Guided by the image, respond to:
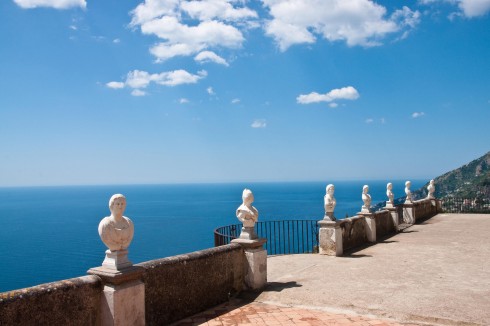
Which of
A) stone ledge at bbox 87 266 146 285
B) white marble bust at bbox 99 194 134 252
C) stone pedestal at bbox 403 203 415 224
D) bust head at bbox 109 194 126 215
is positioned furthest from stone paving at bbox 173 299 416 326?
stone pedestal at bbox 403 203 415 224

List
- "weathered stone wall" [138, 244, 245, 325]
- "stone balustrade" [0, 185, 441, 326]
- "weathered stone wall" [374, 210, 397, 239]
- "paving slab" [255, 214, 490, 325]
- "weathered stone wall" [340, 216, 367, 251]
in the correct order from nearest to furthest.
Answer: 1. "stone balustrade" [0, 185, 441, 326]
2. "weathered stone wall" [138, 244, 245, 325]
3. "paving slab" [255, 214, 490, 325]
4. "weathered stone wall" [340, 216, 367, 251]
5. "weathered stone wall" [374, 210, 397, 239]

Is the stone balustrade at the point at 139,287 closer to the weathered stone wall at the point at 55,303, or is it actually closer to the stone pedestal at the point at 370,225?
the weathered stone wall at the point at 55,303

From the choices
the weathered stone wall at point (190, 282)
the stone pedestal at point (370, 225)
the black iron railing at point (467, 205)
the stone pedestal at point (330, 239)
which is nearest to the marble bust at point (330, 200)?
the stone pedestal at point (330, 239)

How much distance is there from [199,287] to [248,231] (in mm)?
1641

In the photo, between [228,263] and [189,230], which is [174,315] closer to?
[228,263]

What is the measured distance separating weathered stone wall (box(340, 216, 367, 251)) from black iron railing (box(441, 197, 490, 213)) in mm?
11874

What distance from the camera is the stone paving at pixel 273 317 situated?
18.5 feet

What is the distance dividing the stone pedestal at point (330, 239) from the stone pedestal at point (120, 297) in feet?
22.5

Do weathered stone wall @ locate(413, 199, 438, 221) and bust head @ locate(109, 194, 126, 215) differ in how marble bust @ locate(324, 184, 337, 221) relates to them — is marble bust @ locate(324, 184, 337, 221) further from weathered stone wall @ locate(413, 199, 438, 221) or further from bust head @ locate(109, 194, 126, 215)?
weathered stone wall @ locate(413, 199, 438, 221)

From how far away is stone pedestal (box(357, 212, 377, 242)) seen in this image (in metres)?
13.0

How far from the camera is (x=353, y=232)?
12.3 m

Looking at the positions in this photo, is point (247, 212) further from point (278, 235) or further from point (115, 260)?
point (278, 235)

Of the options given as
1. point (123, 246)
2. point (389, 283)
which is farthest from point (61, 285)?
point (389, 283)

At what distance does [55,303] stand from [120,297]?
2.46ft
